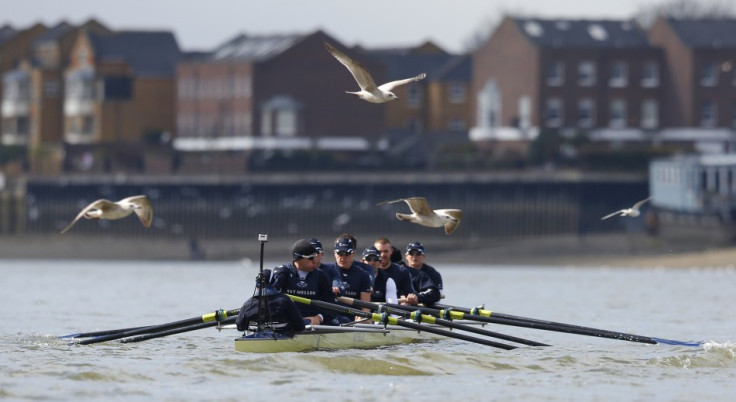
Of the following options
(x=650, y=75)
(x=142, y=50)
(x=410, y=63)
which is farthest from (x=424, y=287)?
(x=142, y=50)

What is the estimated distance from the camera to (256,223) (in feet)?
313

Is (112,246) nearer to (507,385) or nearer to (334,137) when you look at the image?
(334,137)

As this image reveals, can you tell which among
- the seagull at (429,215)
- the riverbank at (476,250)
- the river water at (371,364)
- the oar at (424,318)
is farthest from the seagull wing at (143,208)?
the riverbank at (476,250)

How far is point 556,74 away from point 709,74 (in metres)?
9.21

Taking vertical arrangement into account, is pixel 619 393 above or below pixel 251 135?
below

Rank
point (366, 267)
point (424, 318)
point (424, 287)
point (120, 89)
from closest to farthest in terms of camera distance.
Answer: point (424, 318), point (366, 267), point (424, 287), point (120, 89)

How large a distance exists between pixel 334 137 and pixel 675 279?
171 ft

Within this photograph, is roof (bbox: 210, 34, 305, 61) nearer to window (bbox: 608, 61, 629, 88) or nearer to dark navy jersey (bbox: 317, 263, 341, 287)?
window (bbox: 608, 61, 629, 88)

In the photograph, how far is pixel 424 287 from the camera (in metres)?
34.1

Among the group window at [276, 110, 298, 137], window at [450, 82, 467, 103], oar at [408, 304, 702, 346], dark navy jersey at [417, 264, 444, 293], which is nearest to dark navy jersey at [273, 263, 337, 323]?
oar at [408, 304, 702, 346]

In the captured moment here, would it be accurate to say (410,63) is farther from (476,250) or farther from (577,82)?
(476,250)

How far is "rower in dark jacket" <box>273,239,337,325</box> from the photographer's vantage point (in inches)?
1177

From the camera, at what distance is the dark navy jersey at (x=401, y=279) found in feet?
110

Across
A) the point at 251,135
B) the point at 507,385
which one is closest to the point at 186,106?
the point at 251,135
